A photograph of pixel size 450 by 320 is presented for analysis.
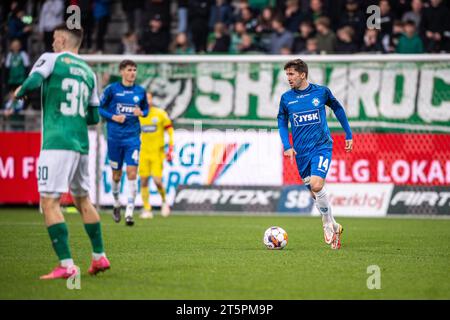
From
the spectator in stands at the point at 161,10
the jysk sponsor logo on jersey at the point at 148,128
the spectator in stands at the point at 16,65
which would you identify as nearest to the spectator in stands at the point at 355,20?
the spectator in stands at the point at 161,10

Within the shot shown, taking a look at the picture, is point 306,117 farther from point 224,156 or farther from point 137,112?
point 224,156

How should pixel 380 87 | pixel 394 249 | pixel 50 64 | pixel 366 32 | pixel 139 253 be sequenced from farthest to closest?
pixel 366 32 → pixel 380 87 → pixel 394 249 → pixel 139 253 → pixel 50 64

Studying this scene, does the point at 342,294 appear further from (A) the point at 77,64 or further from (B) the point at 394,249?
(B) the point at 394,249

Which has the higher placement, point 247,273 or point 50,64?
point 50,64

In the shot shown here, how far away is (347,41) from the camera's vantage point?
2098 cm

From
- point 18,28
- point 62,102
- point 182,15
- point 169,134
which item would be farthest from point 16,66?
point 62,102

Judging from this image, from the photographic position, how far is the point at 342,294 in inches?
306

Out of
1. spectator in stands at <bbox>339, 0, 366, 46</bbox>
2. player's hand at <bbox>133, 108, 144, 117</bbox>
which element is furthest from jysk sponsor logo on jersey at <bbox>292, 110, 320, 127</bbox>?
spectator in stands at <bbox>339, 0, 366, 46</bbox>

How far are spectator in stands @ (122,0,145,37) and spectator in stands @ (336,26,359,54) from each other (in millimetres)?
5712

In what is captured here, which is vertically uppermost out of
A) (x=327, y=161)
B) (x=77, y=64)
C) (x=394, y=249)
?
(x=77, y=64)

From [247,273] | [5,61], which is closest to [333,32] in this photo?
[5,61]

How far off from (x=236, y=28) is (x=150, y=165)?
18.4 feet
